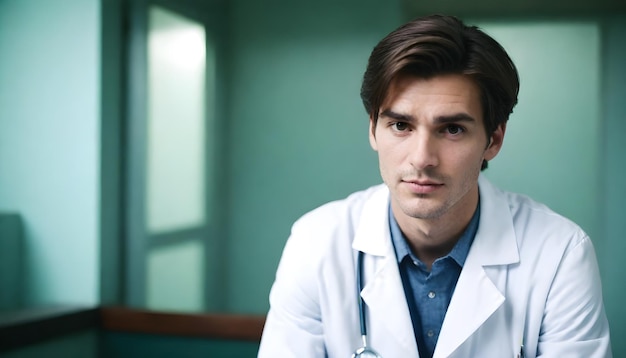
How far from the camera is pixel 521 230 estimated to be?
1.45 meters

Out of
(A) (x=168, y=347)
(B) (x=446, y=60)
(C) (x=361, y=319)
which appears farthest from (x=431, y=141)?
(A) (x=168, y=347)

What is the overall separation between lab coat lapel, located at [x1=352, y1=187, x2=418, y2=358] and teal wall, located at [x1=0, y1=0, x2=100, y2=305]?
1098mm

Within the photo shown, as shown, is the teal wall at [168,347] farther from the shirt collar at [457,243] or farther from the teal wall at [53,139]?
the shirt collar at [457,243]

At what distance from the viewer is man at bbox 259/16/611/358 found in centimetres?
133

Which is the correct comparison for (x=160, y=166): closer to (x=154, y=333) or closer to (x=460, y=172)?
(x=154, y=333)

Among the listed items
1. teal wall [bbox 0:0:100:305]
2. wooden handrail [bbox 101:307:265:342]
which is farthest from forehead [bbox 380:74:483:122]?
teal wall [bbox 0:0:100:305]

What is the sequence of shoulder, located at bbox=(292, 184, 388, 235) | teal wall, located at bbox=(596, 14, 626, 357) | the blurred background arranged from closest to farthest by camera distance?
shoulder, located at bbox=(292, 184, 388, 235) → teal wall, located at bbox=(596, 14, 626, 357) → the blurred background

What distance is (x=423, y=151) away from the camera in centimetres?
129

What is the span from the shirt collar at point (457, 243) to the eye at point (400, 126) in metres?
0.26

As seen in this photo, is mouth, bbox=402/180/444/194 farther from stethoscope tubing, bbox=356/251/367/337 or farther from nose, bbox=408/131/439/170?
stethoscope tubing, bbox=356/251/367/337

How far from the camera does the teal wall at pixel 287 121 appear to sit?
84.8 inches

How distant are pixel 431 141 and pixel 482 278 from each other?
1.04ft

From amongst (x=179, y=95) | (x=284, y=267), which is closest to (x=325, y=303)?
(x=284, y=267)

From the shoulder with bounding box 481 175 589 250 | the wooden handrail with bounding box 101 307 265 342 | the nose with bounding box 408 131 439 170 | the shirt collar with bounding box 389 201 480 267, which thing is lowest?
the wooden handrail with bounding box 101 307 265 342
